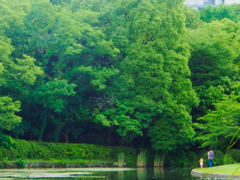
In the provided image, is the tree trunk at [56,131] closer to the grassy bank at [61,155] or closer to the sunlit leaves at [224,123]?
the grassy bank at [61,155]

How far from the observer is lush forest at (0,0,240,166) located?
41.4 m

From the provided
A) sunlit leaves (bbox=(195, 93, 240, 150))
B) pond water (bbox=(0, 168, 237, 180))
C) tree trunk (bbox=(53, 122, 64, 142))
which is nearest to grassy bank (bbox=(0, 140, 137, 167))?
tree trunk (bbox=(53, 122, 64, 142))

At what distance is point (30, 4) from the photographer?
43.3 meters

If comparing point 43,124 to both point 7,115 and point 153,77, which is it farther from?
point 153,77

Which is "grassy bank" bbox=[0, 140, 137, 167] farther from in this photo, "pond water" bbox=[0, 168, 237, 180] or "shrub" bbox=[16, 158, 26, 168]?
"pond water" bbox=[0, 168, 237, 180]

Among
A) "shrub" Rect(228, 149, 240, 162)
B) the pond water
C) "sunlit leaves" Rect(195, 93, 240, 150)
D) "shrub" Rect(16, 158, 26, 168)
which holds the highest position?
"sunlit leaves" Rect(195, 93, 240, 150)

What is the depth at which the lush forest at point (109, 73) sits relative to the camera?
136 ft

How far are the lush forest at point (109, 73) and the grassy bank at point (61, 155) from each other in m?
1.84

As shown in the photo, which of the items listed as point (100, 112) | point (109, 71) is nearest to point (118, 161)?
point (100, 112)

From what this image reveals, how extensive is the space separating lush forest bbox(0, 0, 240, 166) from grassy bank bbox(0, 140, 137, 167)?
1.84 metres

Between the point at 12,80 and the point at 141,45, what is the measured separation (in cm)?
1018

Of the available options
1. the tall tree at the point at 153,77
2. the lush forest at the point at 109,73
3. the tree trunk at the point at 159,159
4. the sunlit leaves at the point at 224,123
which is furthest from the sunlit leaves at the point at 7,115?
the sunlit leaves at the point at 224,123

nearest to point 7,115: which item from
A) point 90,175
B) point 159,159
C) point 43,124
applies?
point 43,124

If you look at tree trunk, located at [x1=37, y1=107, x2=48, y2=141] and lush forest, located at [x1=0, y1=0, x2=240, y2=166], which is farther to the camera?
tree trunk, located at [x1=37, y1=107, x2=48, y2=141]
